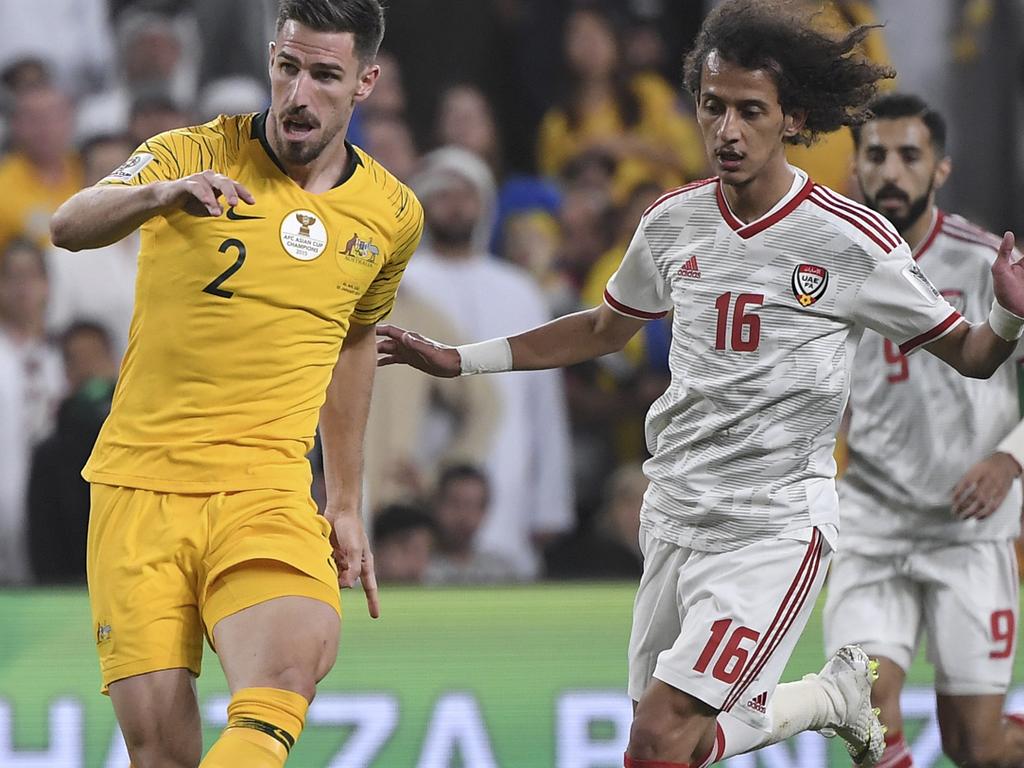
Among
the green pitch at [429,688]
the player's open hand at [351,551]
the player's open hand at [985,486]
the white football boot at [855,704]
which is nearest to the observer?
the player's open hand at [351,551]

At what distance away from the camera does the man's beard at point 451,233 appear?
7.62 meters

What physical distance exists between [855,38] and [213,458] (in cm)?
190

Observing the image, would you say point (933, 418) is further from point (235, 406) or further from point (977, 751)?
point (235, 406)

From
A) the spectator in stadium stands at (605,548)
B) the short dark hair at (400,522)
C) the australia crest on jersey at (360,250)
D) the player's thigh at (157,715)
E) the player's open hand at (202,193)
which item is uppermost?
the player's open hand at (202,193)

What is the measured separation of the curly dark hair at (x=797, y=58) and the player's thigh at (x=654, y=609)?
1.10 meters

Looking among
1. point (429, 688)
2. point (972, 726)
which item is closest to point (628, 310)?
point (972, 726)

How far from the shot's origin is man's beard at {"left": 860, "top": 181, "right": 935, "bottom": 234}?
16.8 feet

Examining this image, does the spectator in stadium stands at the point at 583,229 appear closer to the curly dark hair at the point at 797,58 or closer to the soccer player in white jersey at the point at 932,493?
the soccer player in white jersey at the point at 932,493

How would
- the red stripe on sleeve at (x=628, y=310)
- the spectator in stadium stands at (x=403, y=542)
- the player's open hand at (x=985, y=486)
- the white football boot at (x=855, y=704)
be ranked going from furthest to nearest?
1. the spectator in stadium stands at (x=403, y=542)
2. the player's open hand at (x=985, y=486)
3. the white football boot at (x=855, y=704)
4. the red stripe on sleeve at (x=628, y=310)

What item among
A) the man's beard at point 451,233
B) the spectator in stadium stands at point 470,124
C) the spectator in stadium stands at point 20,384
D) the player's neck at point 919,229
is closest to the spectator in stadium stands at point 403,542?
the man's beard at point 451,233

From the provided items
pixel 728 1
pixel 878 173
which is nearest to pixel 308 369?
pixel 728 1

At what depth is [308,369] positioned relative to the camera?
154 inches

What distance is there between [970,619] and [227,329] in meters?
2.66

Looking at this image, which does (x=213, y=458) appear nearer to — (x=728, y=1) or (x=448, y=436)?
(x=728, y=1)
